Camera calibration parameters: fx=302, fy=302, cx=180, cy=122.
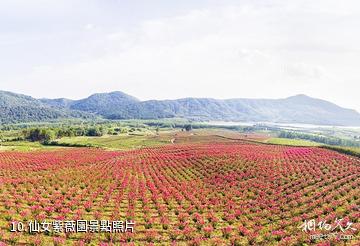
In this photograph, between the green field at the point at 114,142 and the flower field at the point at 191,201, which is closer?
the flower field at the point at 191,201

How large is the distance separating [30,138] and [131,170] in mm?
108356

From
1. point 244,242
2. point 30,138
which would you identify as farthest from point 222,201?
point 30,138

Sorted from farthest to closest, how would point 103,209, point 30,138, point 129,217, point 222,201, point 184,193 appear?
point 30,138
point 184,193
point 222,201
point 103,209
point 129,217

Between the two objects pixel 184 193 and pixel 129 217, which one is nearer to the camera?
pixel 129 217

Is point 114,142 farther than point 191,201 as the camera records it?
Yes

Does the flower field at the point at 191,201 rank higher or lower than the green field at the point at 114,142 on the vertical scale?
higher

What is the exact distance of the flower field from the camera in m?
17.9

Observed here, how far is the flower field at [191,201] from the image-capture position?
17891mm

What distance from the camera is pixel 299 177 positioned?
1347 inches

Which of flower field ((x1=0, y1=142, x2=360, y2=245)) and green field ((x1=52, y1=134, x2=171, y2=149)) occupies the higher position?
flower field ((x1=0, y1=142, x2=360, y2=245))

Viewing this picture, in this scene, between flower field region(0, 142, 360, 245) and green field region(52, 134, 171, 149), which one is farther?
green field region(52, 134, 171, 149)

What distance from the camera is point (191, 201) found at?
26.0 m

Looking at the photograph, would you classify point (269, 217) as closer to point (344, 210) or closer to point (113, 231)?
point (344, 210)

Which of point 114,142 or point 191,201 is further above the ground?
point 191,201
